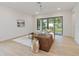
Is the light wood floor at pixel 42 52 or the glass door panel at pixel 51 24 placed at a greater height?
the glass door panel at pixel 51 24

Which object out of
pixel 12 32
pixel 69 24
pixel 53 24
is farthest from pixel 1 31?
pixel 69 24

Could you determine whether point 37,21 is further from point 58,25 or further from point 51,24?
point 58,25

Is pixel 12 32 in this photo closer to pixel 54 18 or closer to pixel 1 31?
pixel 1 31

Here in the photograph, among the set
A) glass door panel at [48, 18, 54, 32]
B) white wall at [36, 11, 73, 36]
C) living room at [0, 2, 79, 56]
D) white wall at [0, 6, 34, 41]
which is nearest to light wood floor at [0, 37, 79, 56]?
living room at [0, 2, 79, 56]

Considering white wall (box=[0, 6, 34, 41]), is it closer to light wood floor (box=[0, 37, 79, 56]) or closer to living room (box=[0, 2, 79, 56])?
living room (box=[0, 2, 79, 56])

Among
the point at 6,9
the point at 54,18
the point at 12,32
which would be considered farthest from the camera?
the point at 54,18

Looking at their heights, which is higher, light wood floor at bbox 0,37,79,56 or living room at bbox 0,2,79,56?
living room at bbox 0,2,79,56

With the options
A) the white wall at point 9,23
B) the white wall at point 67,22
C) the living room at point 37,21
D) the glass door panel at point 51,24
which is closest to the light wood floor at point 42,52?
the living room at point 37,21

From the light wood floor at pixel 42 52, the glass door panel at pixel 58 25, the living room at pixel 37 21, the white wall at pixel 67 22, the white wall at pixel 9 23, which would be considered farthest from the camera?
the glass door panel at pixel 58 25

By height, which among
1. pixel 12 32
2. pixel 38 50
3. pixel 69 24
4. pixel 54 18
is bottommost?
pixel 38 50

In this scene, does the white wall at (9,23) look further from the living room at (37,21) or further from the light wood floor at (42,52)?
the light wood floor at (42,52)

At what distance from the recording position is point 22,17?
855 cm

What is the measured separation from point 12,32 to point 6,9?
1.77 m

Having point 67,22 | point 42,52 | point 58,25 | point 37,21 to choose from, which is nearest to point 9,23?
point 42,52
